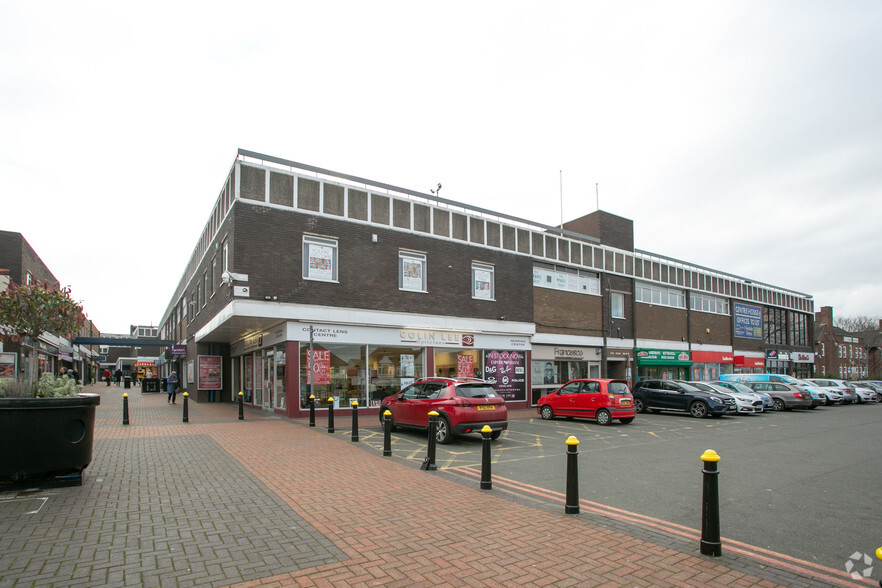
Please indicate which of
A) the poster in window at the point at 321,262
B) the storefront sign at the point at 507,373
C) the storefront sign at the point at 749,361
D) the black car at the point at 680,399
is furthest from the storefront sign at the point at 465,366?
the storefront sign at the point at 749,361

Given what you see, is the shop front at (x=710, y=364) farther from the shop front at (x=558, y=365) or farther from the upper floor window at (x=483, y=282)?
the upper floor window at (x=483, y=282)

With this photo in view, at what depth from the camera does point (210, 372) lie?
25.9 m

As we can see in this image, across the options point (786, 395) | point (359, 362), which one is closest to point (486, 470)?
point (359, 362)

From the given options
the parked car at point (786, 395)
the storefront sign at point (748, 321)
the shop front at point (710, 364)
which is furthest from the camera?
the storefront sign at point (748, 321)

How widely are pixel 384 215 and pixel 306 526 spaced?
1459 cm

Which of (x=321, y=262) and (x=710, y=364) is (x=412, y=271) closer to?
(x=321, y=262)

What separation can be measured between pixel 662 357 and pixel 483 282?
15.1 metres

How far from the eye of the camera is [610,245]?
2953 cm

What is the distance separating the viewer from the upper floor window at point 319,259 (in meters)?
A: 17.3

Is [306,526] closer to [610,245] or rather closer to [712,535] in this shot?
[712,535]

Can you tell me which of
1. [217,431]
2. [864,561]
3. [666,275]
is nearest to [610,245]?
[666,275]

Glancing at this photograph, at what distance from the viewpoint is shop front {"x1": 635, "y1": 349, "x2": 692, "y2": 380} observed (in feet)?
98.5

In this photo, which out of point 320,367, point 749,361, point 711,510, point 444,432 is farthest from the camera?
point 749,361

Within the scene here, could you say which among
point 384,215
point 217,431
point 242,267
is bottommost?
point 217,431
